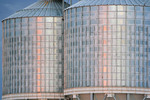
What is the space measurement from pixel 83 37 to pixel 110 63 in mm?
10277

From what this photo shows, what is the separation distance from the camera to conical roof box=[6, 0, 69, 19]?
17100 cm

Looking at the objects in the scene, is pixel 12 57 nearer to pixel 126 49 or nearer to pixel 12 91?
pixel 12 91

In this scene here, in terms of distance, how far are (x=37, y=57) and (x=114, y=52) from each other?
25816mm

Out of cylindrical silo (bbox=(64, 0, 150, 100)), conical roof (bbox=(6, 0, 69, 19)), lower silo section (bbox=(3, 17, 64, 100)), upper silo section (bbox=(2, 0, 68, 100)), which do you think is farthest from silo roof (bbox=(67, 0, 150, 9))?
conical roof (bbox=(6, 0, 69, 19))

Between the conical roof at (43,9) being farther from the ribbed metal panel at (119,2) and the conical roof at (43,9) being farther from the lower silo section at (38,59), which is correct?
the ribbed metal panel at (119,2)

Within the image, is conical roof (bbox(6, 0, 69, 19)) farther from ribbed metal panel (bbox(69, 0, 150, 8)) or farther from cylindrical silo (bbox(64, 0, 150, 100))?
cylindrical silo (bbox(64, 0, 150, 100))

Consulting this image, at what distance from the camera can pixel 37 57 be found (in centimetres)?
16750

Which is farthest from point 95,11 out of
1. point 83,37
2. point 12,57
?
point 12,57

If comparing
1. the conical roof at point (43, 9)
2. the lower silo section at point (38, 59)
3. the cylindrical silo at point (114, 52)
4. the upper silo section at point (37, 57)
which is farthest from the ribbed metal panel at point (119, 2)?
→ the conical roof at point (43, 9)

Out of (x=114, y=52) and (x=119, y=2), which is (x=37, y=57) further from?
(x=119, y=2)

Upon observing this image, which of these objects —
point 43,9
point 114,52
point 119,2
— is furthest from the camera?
point 43,9

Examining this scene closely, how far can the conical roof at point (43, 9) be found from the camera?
17100 centimetres

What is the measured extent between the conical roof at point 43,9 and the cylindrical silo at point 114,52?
1812 centimetres

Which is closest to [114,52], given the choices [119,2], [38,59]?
[119,2]
